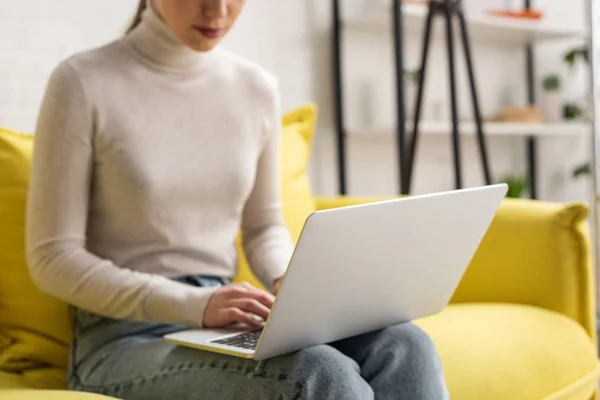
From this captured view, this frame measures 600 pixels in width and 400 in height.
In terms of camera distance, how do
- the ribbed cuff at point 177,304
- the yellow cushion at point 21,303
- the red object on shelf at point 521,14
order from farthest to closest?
the red object on shelf at point 521,14, the yellow cushion at point 21,303, the ribbed cuff at point 177,304

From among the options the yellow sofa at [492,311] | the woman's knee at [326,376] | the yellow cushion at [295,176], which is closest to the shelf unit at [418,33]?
the yellow cushion at [295,176]

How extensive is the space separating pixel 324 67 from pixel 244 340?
178 centimetres

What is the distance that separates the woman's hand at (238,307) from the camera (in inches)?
41.3

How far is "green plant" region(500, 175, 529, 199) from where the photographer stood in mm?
2875

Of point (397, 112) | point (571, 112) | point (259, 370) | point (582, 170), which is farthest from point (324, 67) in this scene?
point (259, 370)

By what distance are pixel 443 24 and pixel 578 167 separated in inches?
37.0

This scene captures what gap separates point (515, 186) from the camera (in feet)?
9.45

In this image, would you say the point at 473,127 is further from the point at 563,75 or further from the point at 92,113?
the point at 92,113

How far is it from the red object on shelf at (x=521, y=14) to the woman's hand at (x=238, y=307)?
207cm

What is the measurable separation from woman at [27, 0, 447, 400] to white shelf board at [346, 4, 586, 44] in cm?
123

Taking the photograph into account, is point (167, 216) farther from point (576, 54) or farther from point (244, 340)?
point (576, 54)

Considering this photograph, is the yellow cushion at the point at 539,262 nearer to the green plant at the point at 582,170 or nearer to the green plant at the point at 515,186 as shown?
the green plant at the point at 515,186

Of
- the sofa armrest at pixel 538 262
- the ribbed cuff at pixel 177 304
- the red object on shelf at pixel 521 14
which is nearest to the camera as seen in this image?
the ribbed cuff at pixel 177 304

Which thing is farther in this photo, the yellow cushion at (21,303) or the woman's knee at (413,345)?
the yellow cushion at (21,303)
